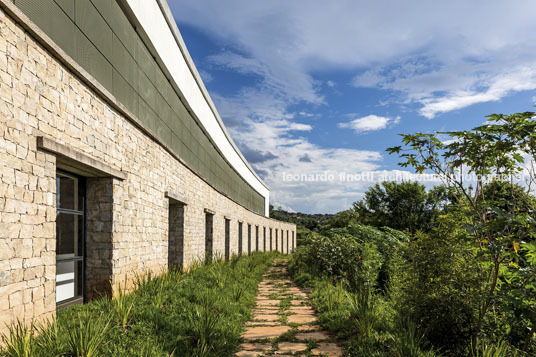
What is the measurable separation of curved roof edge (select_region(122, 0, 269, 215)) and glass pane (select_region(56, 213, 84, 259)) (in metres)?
4.54

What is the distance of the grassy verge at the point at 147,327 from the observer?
387 centimetres

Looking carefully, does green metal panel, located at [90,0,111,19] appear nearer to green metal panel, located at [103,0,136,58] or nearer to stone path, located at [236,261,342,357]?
green metal panel, located at [103,0,136,58]

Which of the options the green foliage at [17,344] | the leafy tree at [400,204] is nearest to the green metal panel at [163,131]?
the green foliage at [17,344]

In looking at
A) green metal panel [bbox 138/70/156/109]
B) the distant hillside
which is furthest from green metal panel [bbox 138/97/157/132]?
the distant hillside

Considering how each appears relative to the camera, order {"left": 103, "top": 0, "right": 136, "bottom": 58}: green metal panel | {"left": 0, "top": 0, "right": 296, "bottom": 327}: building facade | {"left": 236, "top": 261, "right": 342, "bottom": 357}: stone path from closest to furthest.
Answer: {"left": 0, "top": 0, "right": 296, "bottom": 327}: building facade < {"left": 236, "top": 261, "right": 342, "bottom": 357}: stone path < {"left": 103, "top": 0, "right": 136, "bottom": 58}: green metal panel

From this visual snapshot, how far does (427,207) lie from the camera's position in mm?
37688

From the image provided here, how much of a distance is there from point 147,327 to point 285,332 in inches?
82.4

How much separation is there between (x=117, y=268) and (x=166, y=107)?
17.0 ft

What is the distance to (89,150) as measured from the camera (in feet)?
19.0

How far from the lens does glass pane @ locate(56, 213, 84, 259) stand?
6.43 m

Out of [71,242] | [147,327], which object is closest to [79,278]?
[71,242]

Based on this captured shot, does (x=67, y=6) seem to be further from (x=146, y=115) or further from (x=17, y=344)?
(x=17, y=344)

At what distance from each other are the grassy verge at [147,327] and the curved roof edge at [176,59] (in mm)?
5929

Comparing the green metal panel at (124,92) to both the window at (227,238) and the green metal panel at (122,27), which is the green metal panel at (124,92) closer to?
the green metal panel at (122,27)
